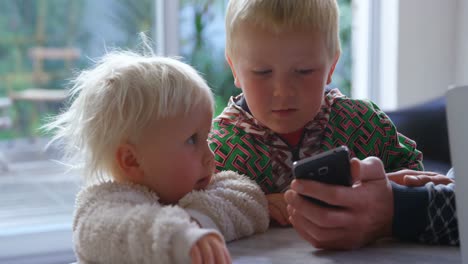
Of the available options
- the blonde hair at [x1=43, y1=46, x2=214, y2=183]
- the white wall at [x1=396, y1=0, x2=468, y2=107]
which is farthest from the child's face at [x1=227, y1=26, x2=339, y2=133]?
the white wall at [x1=396, y1=0, x2=468, y2=107]

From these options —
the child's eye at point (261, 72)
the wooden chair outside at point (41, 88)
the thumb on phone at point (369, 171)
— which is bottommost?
the wooden chair outside at point (41, 88)

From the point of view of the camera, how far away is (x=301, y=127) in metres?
1.10

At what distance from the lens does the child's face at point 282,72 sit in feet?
3.33

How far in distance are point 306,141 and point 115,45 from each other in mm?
1966

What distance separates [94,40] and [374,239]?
2.70 m

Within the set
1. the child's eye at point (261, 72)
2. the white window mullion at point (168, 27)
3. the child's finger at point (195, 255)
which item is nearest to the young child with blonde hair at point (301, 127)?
the child's eye at point (261, 72)

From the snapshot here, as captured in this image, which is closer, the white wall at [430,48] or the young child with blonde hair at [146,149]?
the young child with blonde hair at [146,149]

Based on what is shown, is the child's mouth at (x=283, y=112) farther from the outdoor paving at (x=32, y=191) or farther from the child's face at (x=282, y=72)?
the outdoor paving at (x=32, y=191)

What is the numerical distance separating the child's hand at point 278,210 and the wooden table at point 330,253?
0.09m

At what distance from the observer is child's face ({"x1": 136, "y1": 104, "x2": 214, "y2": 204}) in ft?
2.86

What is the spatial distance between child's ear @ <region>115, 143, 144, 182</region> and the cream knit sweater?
1.0 inches

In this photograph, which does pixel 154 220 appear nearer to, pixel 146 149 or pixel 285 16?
pixel 146 149

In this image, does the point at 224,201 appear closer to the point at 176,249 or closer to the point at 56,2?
the point at 176,249

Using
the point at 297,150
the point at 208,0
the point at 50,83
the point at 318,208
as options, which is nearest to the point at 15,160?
the point at 50,83
